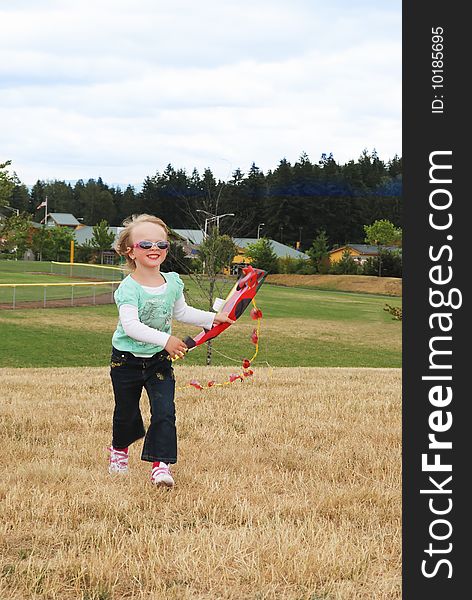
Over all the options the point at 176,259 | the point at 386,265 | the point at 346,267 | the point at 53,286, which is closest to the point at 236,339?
the point at 176,259

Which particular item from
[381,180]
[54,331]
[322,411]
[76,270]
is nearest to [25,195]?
[381,180]

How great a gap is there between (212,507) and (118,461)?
3.37 feet

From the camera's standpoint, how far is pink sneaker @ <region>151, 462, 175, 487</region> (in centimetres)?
440

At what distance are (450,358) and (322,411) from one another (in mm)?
4743

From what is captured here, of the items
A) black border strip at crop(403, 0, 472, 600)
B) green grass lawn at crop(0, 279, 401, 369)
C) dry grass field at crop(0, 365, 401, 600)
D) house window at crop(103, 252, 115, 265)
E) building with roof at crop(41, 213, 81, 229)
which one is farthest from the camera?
building with roof at crop(41, 213, 81, 229)

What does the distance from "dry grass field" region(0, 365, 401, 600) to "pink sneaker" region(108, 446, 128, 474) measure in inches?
2.4

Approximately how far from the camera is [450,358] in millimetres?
1983

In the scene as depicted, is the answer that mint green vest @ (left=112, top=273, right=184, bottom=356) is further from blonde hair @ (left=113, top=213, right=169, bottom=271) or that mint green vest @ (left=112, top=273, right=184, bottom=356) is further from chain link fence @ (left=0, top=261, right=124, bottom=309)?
chain link fence @ (left=0, top=261, right=124, bottom=309)

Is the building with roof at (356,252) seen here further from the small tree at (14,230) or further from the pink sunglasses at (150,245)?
the pink sunglasses at (150,245)

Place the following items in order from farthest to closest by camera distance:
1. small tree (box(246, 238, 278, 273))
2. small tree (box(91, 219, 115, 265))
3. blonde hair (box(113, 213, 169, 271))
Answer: small tree (box(91, 219, 115, 265)), small tree (box(246, 238, 278, 273)), blonde hair (box(113, 213, 169, 271))

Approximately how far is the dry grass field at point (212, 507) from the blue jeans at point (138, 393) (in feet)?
0.77

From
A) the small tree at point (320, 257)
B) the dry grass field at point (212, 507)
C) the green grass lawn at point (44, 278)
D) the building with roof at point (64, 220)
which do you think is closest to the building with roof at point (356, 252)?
the small tree at point (320, 257)

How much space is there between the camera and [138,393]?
16.1 ft

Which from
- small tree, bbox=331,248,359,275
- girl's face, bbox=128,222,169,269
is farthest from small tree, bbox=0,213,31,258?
small tree, bbox=331,248,359,275
